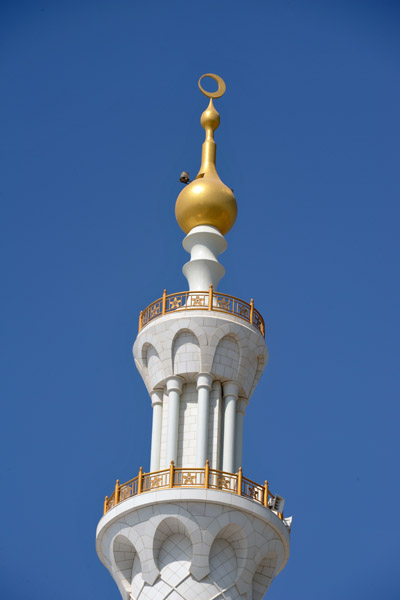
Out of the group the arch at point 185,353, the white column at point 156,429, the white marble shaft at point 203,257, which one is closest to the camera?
the white column at point 156,429

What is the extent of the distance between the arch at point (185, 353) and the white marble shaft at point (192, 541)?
4324mm

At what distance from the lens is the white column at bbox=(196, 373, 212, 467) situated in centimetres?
3706

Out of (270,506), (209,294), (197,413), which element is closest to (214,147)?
(209,294)

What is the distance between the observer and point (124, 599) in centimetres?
3662

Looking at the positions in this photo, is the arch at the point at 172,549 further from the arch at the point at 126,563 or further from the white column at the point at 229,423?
the white column at the point at 229,423

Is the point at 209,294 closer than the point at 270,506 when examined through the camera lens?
No

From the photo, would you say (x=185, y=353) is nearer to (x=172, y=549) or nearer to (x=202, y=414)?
(x=202, y=414)

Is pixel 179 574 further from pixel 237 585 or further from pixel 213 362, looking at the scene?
pixel 213 362

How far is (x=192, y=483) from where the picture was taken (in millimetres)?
35625

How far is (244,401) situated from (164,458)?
316 cm

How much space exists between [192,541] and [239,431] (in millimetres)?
4507

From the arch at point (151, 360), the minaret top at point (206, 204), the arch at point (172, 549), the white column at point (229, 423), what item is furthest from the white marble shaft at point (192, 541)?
the minaret top at point (206, 204)

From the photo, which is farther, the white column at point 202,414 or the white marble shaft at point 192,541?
the white column at point 202,414

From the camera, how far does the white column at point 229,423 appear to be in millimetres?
37531
